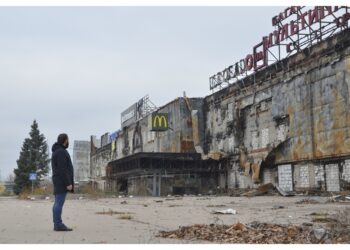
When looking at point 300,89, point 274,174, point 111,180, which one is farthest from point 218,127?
point 111,180

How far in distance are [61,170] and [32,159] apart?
6745cm

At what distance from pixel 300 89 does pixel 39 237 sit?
2465 centimetres

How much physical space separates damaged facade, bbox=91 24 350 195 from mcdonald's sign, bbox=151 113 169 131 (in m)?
0.58

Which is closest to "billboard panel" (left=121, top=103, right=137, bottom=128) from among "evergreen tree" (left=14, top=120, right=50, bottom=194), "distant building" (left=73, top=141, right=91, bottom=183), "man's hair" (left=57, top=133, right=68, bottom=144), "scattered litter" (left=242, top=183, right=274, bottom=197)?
"evergreen tree" (left=14, top=120, right=50, bottom=194)

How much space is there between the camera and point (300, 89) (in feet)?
100

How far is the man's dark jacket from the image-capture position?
30.2 ft

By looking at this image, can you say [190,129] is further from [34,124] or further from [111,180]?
[34,124]

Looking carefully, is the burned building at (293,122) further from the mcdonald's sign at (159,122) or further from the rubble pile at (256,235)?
the rubble pile at (256,235)

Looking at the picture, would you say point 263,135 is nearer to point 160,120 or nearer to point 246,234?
point 160,120

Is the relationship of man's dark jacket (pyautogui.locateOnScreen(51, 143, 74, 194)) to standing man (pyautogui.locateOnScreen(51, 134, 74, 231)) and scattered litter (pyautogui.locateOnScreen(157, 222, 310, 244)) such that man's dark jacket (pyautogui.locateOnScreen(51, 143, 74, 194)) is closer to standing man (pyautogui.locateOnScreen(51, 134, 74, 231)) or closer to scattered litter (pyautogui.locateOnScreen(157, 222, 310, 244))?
standing man (pyautogui.locateOnScreen(51, 134, 74, 231))

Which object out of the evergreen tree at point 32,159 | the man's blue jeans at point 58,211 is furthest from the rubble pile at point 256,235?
the evergreen tree at point 32,159

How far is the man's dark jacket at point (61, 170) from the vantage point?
362 inches

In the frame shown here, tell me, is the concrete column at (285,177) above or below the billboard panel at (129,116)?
below

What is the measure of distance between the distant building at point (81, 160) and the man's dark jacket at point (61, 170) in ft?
293
